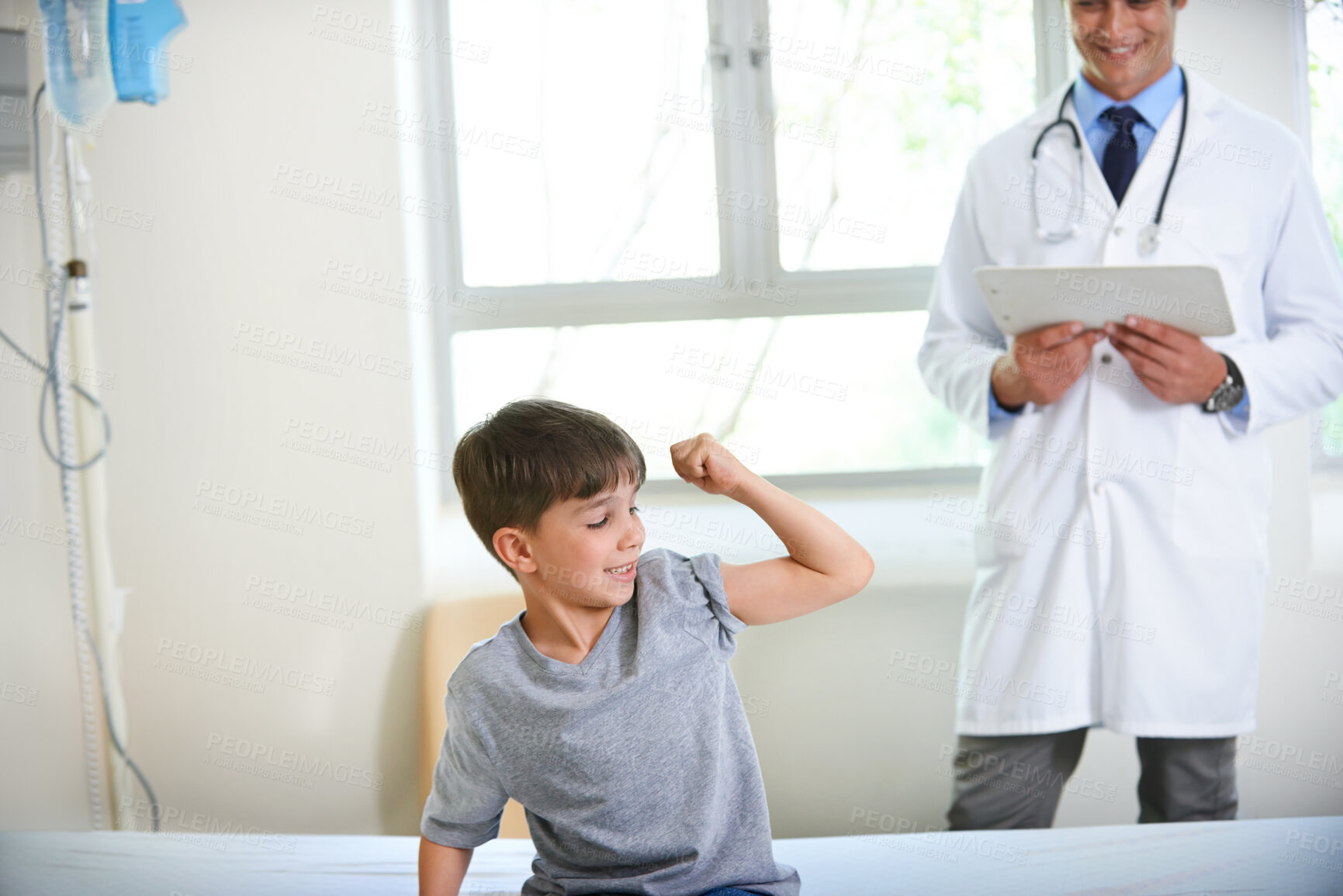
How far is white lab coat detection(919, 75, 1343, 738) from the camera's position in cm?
152

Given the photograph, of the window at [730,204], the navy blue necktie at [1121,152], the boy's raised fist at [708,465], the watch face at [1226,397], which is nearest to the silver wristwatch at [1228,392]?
the watch face at [1226,397]

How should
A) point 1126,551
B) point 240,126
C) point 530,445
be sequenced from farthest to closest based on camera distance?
point 240,126, point 1126,551, point 530,445

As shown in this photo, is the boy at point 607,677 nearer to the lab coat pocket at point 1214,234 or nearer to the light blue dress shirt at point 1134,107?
the light blue dress shirt at point 1134,107

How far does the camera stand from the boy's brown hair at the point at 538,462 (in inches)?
41.7

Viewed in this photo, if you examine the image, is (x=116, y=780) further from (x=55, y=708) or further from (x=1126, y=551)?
(x=1126, y=551)

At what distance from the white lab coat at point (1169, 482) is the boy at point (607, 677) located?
60 centimetres

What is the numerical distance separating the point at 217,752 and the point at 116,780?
0.18 metres

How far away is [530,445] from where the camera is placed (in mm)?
1067

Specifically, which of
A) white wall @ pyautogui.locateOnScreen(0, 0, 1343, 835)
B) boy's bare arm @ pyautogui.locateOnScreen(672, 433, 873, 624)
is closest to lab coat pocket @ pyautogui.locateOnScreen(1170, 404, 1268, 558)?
white wall @ pyautogui.locateOnScreen(0, 0, 1343, 835)

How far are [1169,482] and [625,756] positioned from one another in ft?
3.09

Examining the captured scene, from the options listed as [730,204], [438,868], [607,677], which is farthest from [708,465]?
[730,204]

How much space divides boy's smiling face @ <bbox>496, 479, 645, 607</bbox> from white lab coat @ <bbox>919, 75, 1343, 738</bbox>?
76 cm

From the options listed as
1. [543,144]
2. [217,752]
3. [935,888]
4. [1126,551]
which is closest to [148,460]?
[217,752]

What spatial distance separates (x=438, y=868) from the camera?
1.10 m
